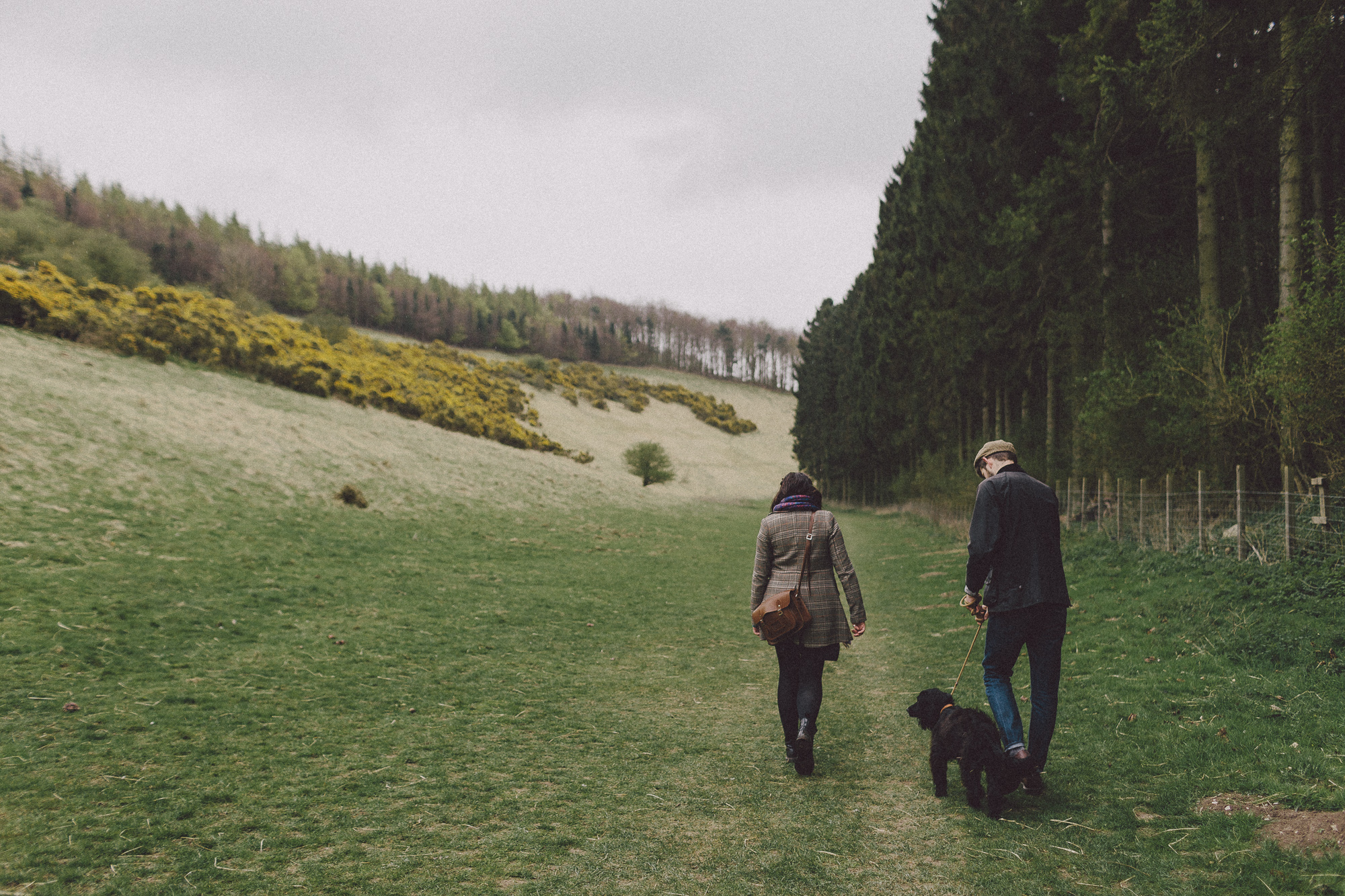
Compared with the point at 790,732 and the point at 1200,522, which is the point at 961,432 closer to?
the point at 1200,522

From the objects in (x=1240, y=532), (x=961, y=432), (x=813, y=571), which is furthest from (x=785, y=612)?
(x=961, y=432)

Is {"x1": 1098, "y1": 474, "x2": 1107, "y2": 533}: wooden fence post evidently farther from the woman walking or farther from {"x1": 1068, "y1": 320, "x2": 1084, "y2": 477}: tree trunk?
the woman walking

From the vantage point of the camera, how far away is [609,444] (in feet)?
203

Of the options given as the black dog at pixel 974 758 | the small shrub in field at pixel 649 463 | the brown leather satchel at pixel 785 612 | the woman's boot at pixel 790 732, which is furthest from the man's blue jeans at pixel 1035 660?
the small shrub in field at pixel 649 463

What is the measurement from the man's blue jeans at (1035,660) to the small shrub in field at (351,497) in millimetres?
14178

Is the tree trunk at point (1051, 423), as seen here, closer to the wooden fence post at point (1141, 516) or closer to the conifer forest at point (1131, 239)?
the conifer forest at point (1131, 239)

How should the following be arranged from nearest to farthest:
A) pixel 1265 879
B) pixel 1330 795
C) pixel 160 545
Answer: pixel 1265 879 → pixel 1330 795 → pixel 160 545

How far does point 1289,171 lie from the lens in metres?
8.51

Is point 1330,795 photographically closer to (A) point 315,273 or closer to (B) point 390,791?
(B) point 390,791

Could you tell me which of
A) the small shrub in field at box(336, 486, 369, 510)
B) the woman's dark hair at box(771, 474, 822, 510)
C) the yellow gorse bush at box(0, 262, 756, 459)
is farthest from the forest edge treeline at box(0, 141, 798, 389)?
the woman's dark hair at box(771, 474, 822, 510)

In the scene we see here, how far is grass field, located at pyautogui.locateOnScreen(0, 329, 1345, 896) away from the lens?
10.7 ft

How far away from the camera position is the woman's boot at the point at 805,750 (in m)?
4.46

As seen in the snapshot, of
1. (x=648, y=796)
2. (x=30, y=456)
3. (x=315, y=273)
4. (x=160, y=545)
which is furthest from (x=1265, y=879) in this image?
(x=315, y=273)

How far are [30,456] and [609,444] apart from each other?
169ft
